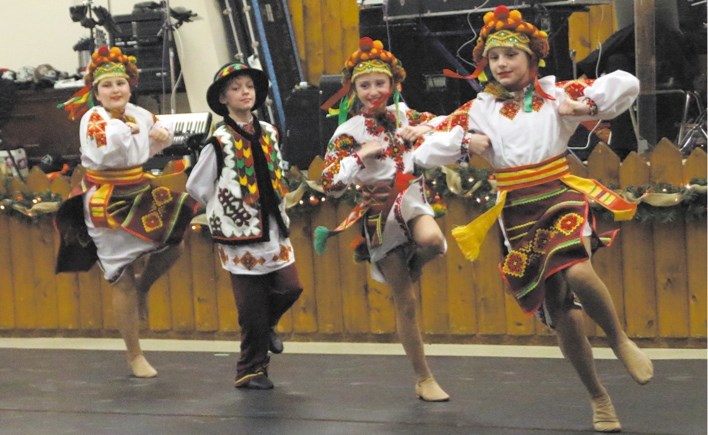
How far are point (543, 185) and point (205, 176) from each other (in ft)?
5.34

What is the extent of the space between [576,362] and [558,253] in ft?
1.23

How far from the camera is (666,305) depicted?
5785mm

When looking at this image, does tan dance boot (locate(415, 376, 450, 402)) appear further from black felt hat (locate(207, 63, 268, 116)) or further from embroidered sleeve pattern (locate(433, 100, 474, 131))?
black felt hat (locate(207, 63, 268, 116))

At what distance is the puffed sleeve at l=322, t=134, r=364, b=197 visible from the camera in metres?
4.81

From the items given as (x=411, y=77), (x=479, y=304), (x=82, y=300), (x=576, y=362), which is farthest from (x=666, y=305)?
(x=82, y=300)

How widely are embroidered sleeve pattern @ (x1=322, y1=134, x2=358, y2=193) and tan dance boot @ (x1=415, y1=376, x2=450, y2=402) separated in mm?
813

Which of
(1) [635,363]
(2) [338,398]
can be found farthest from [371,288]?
(1) [635,363]

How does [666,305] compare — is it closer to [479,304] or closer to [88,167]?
[479,304]

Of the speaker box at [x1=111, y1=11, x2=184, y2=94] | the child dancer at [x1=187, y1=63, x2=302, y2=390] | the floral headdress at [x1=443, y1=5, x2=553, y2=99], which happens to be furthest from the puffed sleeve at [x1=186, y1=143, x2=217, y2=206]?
the speaker box at [x1=111, y1=11, x2=184, y2=94]

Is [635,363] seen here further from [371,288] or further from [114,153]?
[114,153]

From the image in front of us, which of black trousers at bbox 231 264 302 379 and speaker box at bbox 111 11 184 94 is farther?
speaker box at bbox 111 11 184 94

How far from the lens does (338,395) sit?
5.13m

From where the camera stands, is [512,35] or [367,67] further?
[367,67]

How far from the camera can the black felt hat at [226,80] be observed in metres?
5.37
